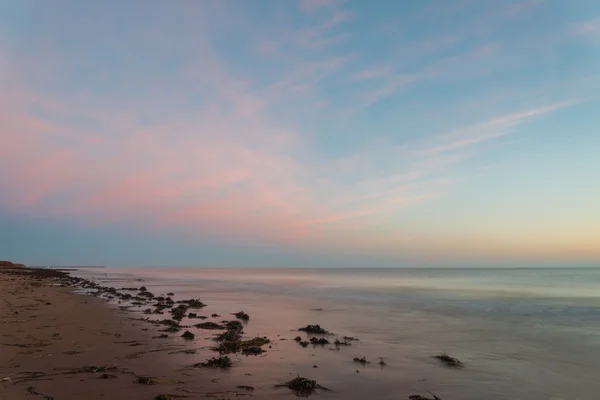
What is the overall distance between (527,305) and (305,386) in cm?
2954

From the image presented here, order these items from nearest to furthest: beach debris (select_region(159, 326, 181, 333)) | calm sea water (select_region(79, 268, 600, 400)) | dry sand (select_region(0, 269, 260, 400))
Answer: dry sand (select_region(0, 269, 260, 400)) < calm sea water (select_region(79, 268, 600, 400)) < beach debris (select_region(159, 326, 181, 333))

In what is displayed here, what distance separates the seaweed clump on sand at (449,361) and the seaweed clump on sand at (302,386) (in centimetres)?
537

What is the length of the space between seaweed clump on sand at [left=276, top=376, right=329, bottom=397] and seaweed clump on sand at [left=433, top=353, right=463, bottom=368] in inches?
211

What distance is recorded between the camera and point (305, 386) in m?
8.43

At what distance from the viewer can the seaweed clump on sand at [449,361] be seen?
1149 centimetres

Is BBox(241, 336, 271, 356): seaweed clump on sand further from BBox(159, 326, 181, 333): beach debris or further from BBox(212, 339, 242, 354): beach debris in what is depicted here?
BBox(159, 326, 181, 333): beach debris

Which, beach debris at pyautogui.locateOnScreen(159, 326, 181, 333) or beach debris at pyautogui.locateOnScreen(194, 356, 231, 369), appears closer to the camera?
beach debris at pyautogui.locateOnScreen(194, 356, 231, 369)

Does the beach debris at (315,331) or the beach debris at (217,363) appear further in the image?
the beach debris at (315,331)

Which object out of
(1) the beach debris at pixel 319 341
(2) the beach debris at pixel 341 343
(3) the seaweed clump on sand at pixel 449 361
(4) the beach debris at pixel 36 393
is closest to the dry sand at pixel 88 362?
(4) the beach debris at pixel 36 393

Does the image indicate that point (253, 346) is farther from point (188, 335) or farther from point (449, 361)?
point (449, 361)

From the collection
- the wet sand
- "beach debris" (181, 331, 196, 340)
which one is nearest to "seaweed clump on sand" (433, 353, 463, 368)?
the wet sand

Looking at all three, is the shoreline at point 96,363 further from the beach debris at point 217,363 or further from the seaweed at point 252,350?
the seaweed at point 252,350

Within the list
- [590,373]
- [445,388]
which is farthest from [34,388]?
[590,373]

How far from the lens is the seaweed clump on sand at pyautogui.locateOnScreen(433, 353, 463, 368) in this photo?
37.7ft
